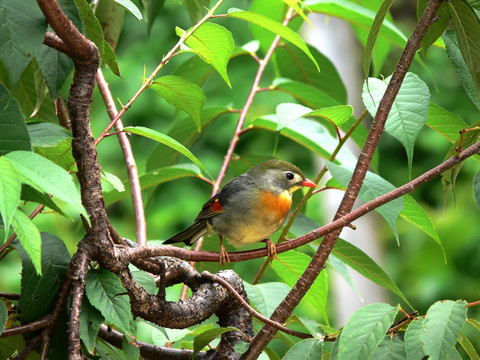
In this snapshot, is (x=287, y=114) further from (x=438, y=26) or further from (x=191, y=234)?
(x=191, y=234)

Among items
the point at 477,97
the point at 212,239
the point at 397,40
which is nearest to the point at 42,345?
the point at 477,97

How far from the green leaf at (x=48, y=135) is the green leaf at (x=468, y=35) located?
2.42 feet

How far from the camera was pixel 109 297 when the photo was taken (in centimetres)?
106

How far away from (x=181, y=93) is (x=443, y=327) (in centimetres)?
77

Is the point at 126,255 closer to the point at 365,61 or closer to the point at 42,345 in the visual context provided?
the point at 42,345

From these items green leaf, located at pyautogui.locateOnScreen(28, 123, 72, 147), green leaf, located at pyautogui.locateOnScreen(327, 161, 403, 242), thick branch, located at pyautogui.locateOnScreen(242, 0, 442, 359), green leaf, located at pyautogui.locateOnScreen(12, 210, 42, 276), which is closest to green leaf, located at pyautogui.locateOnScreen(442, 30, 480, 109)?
thick branch, located at pyautogui.locateOnScreen(242, 0, 442, 359)

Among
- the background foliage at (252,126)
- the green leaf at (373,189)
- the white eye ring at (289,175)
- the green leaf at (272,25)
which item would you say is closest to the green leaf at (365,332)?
the background foliage at (252,126)

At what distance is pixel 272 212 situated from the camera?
2.25 meters

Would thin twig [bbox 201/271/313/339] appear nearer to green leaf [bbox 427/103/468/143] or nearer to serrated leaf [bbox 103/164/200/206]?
green leaf [bbox 427/103/468/143]

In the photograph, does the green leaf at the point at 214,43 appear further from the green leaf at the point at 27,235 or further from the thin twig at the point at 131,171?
the green leaf at the point at 27,235

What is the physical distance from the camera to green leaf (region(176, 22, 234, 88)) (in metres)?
1.40

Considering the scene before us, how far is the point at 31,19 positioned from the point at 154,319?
1.90 ft

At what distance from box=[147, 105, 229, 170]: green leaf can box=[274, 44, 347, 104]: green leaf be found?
1.02ft

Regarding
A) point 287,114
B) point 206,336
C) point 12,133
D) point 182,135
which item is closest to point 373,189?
point 287,114
